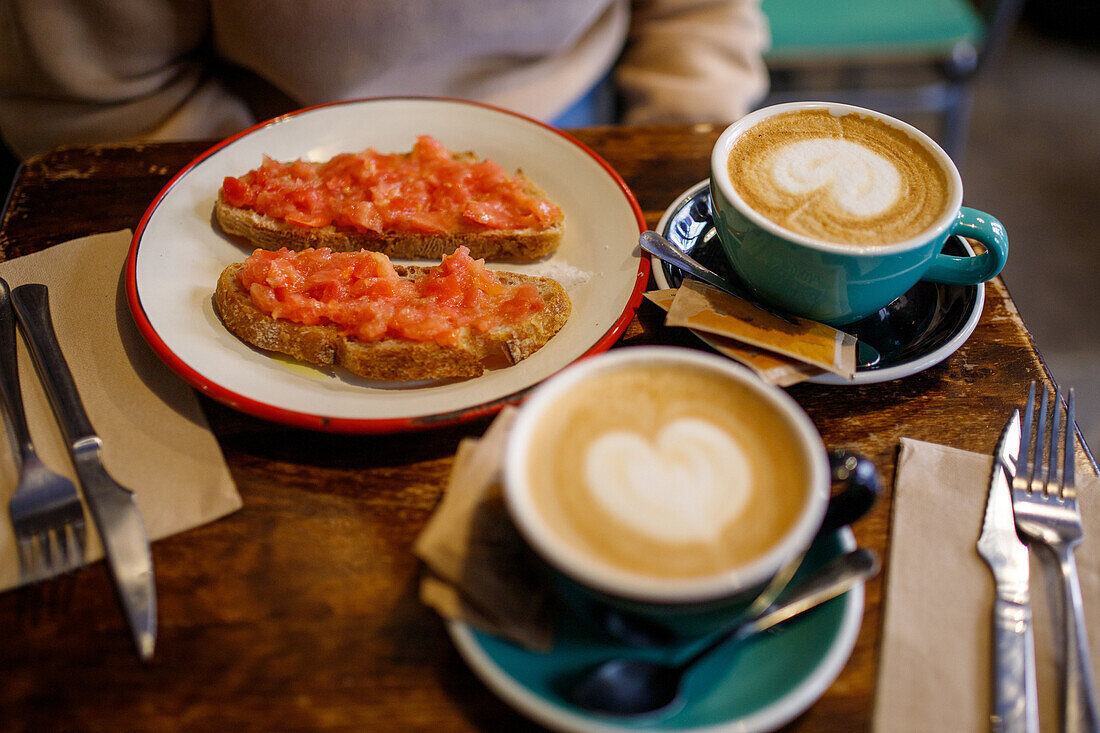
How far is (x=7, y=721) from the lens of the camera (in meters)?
0.87

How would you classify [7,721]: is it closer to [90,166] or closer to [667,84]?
[90,166]

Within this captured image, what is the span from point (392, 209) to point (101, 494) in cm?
81

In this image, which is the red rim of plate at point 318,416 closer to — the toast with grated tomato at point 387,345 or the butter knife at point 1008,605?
the toast with grated tomato at point 387,345

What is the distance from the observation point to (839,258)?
1.14 meters

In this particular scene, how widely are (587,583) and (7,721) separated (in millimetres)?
731

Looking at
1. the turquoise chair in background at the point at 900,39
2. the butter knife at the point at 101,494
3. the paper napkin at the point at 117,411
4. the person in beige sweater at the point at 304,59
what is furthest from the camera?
the turquoise chair in background at the point at 900,39

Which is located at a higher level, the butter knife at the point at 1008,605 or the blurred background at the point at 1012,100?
the butter knife at the point at 1008,605

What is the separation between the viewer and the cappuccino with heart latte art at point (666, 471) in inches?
32.1

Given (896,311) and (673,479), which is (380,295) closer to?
(673,479)

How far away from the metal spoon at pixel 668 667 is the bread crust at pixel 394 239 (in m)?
0.93

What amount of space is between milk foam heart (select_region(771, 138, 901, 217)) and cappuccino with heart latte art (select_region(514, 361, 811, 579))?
52 centimetres

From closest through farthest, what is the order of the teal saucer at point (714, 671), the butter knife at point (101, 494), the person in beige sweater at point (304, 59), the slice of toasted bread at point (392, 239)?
the teal saucer at point (714, 671) < the butter knife at point (101, 494) < the slice of toasted bread at point (392, 239) < the person in beige sweater at point (304, 59)

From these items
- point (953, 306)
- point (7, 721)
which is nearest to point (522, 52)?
point (953, 306)

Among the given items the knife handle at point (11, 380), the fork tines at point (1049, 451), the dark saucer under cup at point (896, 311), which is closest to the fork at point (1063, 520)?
the fork tines at point (1049, 451)
